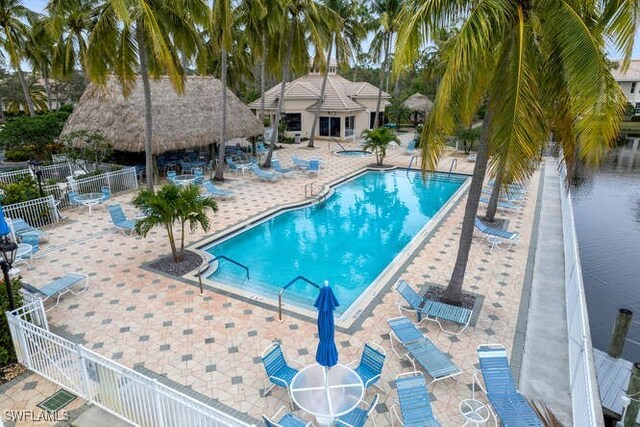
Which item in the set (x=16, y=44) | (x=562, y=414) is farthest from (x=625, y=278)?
(x=16, y=44)

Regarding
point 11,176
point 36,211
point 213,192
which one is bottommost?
point 36,211

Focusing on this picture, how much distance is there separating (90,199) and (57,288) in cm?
765

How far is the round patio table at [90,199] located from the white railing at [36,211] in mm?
1063

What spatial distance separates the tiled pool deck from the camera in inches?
266

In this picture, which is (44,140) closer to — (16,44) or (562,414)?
(16,44)

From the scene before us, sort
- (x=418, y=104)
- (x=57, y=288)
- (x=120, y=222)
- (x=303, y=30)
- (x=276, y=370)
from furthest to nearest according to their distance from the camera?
(x=418, y=104) < (x=303, y=30) < (x=120, y=222) < (x=57, y=288) < (x=276, y=370)

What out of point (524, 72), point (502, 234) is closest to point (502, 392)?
point (524, 72)

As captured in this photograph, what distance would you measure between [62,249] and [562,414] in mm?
13261

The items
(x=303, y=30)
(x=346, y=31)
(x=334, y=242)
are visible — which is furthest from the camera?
(x=346, y=31)

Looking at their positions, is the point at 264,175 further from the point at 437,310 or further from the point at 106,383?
the point at 106,383

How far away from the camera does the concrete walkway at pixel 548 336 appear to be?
6520mm

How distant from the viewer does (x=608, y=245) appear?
15.3 m

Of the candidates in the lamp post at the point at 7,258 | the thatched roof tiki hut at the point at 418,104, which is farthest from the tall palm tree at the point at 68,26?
the thatched roof tiki hut at the point at 418,104

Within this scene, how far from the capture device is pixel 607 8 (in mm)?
5477
